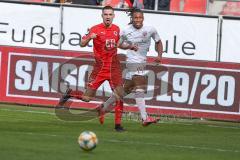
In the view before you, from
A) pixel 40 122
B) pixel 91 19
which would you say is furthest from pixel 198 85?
pixel 40 122

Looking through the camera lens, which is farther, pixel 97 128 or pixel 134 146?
pixel 97 128

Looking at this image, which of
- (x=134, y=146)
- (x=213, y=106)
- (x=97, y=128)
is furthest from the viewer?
(x=213, y=106)

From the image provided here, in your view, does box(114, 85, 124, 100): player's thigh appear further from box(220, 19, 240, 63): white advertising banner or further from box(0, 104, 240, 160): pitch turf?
box(220, 19, 240, 63): white advertising banner

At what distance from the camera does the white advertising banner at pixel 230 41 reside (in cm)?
2109

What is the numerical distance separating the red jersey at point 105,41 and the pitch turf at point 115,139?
136cm

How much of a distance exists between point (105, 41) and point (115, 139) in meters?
3.01

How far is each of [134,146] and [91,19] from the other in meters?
7.93

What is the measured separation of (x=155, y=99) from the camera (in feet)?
69.4

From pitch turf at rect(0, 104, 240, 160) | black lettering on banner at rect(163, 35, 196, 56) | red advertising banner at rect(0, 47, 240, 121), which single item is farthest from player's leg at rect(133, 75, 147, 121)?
black lettering on banner at rect(163, 35, 196, 56)

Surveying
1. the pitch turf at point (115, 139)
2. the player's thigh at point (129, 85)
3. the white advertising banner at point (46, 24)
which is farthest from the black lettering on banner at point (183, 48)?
the player's thigh at point (129, 85)

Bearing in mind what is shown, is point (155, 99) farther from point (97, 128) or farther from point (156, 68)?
point (97, 128)

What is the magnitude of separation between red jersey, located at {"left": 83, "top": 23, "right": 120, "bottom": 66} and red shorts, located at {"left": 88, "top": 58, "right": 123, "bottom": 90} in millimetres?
124

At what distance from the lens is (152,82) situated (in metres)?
21.1

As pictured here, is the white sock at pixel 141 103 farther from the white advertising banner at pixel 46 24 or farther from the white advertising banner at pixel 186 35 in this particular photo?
the white advertising banner at pixel 46 24
